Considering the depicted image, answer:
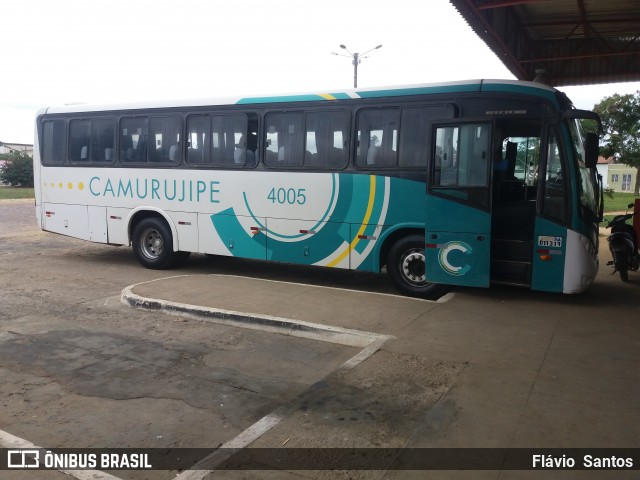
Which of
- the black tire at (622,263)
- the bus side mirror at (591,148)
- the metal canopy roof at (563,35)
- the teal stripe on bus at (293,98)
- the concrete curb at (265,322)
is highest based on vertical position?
the metal canopy roof at (563,35)

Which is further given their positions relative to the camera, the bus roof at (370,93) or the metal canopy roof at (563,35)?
the metal canopy roof at (563,35)

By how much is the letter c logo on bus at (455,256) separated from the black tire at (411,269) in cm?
47

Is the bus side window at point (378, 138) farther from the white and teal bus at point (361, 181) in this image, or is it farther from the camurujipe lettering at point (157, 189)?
the camurujipe lettering at point (157, 189)

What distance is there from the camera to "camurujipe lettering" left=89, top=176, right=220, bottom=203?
33.1ft

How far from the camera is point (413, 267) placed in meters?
8.39

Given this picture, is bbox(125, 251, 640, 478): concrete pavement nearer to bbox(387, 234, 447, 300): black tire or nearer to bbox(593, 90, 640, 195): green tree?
bbox(387, 234, 447, 300): black tire

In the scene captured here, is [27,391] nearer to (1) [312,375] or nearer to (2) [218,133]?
(1) [312,375]

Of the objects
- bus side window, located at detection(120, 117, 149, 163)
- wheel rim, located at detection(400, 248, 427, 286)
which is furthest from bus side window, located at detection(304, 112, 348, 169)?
bus side window, located at detection(120, 117, 149, 163)

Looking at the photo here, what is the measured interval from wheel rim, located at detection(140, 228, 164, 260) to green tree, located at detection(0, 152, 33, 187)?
4123 cm

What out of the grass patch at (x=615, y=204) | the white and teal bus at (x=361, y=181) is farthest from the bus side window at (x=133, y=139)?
the grass patch at (x=615, y=204)

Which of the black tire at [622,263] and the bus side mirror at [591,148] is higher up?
the bus side mirror at [591,148]

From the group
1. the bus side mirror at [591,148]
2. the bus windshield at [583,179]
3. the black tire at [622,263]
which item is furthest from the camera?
the black tire at [622,263]

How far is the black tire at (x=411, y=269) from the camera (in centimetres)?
827

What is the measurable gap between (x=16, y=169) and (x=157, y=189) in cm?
4280
